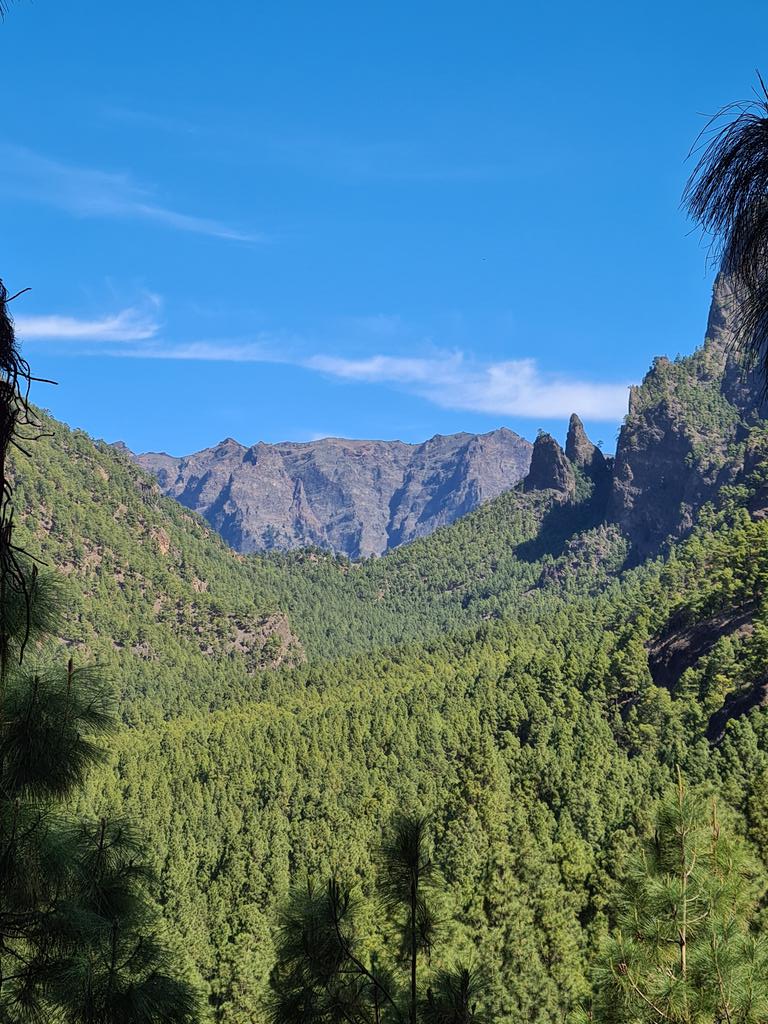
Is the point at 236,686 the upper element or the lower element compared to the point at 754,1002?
upper

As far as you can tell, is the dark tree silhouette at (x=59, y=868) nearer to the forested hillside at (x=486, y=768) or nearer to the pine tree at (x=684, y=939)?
the forested hillside at (x=486, y=768)

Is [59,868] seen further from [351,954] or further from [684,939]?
[684,939]

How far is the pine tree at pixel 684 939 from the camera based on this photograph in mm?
12648

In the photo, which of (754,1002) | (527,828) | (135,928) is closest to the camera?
(135,928)

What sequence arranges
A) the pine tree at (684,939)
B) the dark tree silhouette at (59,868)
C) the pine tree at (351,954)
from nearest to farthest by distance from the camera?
the dark tree silhouette at (59,868) → the pine tree at (351,954) → the pine tree at (684,939)

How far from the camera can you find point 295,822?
2662 inches

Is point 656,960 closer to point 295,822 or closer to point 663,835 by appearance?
point 663,835

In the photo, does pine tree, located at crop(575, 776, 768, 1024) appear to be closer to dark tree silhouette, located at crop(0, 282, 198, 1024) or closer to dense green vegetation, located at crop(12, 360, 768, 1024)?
dense green vegetation, located at crop(12, 360, 768, 1024)

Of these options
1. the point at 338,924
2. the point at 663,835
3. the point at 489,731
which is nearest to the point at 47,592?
the point at 338,924

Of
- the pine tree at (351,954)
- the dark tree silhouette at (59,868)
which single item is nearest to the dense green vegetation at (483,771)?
the pine tree at (351,954)

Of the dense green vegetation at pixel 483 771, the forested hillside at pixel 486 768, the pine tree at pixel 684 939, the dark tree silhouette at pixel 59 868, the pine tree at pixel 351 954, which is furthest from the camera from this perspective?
the forested hillside at pixel 486 768

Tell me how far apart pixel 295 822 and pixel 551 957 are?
29578mm

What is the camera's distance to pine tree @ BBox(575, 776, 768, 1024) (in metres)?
12.6

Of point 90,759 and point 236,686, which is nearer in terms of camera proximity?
point 90,759
